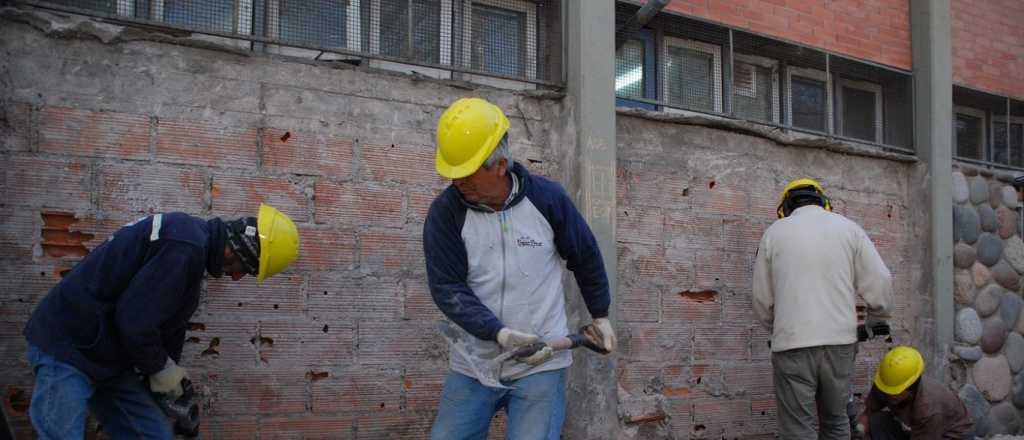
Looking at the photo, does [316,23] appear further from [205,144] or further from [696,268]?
[696,268]

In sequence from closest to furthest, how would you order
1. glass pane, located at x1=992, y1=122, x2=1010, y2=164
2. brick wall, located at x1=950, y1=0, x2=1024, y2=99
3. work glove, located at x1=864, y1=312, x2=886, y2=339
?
1. work glove, located at x1=864, y1=312, x2=886, y2=339
2. brick wall, located at x1=950, y1=0, x2=1024, y2=99
3. glass pane, located at x1=992, y1=122, x2=1010, y2=164

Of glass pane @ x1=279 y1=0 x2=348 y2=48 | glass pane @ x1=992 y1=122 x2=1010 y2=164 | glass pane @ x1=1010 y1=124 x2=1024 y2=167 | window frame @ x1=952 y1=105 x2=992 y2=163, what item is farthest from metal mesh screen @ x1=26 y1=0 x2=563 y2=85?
glass pane @ x1=1010 y1=124 x2=1024 y2=167

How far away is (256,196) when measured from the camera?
162 inches

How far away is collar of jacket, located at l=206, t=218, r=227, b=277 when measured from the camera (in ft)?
10.8

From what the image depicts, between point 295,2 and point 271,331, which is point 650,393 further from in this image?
point 295,2

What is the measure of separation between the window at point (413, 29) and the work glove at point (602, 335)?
2.11 m

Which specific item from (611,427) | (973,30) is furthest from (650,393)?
(973,30)

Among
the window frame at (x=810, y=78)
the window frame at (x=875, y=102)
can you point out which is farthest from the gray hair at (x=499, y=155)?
the window frame at (x=875, y=102)

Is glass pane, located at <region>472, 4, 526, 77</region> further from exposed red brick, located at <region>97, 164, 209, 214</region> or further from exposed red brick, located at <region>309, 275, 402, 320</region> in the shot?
exposed red brick, located at <region>97, 164, 209, 214</region>

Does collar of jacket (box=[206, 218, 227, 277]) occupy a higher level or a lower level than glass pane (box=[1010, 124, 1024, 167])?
lower

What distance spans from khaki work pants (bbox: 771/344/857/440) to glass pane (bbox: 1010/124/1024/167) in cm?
399

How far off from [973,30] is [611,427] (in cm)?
509

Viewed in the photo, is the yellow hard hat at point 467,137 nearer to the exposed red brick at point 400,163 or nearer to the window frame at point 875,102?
the exposed red brick at point 400,163

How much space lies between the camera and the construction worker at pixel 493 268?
9.88 feet
